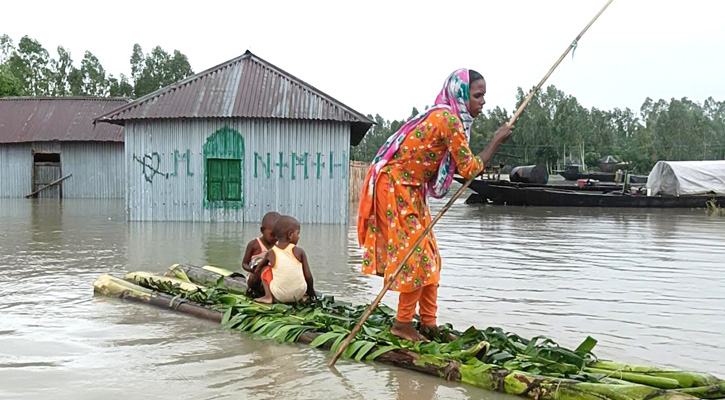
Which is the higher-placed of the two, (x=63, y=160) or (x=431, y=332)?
(x=63, y=160)

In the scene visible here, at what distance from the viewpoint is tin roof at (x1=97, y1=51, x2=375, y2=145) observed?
53.9ft

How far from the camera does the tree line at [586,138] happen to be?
222 ft

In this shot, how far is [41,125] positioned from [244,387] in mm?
30498

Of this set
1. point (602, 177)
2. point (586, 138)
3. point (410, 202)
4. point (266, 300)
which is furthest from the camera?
point (586, 138)

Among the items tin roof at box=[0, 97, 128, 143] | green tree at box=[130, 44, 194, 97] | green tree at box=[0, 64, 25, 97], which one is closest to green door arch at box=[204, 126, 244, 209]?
tin roof at box=[0, 97, 128, 143]

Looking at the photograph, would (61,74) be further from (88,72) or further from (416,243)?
(416,243)

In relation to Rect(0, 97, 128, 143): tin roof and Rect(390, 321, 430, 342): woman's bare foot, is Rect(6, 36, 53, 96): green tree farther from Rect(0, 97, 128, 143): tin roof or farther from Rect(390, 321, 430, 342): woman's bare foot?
Rect(390, 321, 430, 342): woman's bare foot

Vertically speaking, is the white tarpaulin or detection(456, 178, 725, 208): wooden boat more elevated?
the white tarpaulin

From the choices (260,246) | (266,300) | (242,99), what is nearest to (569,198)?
(242,99)

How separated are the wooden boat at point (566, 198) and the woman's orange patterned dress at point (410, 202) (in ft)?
75.0

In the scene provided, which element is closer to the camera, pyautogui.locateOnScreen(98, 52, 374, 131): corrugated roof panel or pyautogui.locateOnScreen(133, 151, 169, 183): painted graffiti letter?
pyautogui.locateOnScreen(98, 52, 374, 131): corrugated roof panel

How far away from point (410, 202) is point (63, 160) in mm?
28983

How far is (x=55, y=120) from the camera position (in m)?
31.6

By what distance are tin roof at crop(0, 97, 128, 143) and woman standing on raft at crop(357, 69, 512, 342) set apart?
1059 inches
